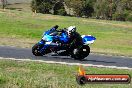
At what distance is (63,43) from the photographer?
66.0 feet

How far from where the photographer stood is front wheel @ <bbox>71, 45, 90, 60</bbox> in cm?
2028

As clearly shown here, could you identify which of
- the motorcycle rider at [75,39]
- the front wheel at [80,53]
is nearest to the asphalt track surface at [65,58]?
the front wheel at [80,53]

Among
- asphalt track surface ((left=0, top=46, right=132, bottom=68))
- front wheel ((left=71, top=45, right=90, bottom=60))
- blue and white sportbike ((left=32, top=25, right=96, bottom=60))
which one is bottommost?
asphalt track surface ((left=0, top=46, right=132, bottom=68))

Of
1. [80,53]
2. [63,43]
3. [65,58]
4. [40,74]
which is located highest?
[40,74]

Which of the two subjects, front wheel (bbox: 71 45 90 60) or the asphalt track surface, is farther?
front wheel (bbox: 71 45 90 60)

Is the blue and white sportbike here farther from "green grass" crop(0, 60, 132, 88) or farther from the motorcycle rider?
"green grass" crop(0, 60, 132, 88)

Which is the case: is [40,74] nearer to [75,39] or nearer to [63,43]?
[63,43]

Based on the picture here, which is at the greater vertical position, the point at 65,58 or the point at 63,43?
the point at 63,43

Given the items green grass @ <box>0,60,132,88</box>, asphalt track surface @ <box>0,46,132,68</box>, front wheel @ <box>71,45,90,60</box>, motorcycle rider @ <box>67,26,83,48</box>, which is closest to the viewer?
green grass @ <box>0,60,132,88</box>

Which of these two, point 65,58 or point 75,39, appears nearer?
point 75,39

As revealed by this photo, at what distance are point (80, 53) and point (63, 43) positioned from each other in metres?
0.98

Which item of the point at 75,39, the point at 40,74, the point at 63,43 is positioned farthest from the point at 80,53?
the point at 40,74

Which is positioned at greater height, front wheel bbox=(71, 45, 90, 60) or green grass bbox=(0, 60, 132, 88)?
green grass bbox=(0, 60, 132, 88)

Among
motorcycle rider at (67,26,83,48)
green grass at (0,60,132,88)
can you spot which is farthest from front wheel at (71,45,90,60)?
green grass at (0,60,132,88)
